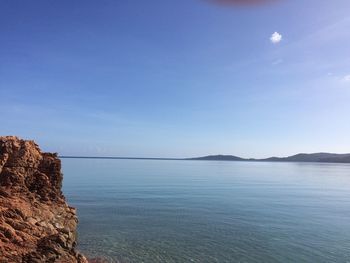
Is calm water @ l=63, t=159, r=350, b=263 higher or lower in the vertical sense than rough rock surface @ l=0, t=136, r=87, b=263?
lower

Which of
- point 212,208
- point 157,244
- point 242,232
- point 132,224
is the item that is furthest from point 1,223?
point 212,208

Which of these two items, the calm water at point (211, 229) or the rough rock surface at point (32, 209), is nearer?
the rough rock surface at point (32, 209)

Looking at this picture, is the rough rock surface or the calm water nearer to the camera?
the rough rock surface

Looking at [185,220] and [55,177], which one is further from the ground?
[55,177]

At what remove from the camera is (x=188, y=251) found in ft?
95.1

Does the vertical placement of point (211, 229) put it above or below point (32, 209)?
below

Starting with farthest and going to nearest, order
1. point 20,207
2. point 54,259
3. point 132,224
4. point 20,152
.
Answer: point 132,224
point 20,152
point 20,207
point 54,259

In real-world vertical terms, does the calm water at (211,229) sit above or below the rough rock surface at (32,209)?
below

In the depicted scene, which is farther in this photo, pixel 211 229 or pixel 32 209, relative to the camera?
pixel 211 229

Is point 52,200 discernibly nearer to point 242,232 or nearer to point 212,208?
point 242,232

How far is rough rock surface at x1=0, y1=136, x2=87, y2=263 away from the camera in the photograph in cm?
1730

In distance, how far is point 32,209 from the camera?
882 inches

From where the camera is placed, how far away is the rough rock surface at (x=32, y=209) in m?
17.3

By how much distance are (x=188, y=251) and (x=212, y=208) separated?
22973mm
